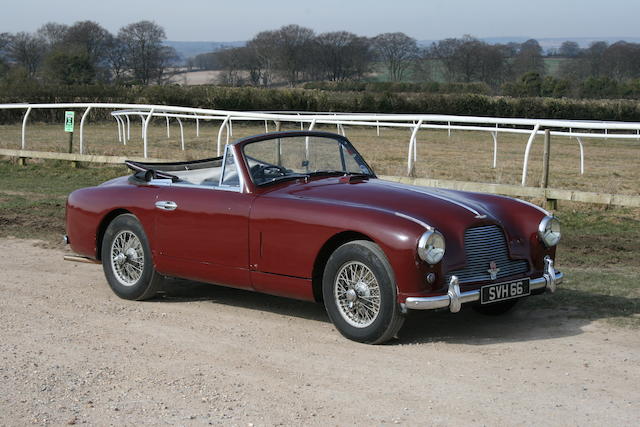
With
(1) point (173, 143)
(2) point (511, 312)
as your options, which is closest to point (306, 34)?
(1) point (173, 143)

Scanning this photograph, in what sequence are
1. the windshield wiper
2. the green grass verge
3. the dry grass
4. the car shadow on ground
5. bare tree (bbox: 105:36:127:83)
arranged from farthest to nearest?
1. bare tree (bbox: 105:36:127:83)
2. the dry grass
3. the green grass verge
4. the windshield wiper
5. the car shadow on ground

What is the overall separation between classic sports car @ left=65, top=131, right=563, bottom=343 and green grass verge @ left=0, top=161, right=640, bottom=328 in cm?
82

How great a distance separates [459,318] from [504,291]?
35.8 inches

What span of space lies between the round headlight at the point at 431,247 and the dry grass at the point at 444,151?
839 cm

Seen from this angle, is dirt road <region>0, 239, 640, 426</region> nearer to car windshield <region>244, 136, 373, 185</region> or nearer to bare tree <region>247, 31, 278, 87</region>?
car windshield <region>244, 136, 373, 185</region>

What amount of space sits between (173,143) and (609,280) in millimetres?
18494

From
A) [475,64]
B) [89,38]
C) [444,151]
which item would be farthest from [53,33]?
[444,151]

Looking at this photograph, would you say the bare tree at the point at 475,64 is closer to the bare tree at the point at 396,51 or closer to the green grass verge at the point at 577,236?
the bare tree at the point at 396,51

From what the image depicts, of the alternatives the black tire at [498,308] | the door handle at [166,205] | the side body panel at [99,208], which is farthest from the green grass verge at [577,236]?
the door handle at [166,205]

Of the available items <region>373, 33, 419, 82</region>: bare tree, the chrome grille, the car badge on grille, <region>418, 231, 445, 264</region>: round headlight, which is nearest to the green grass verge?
the chrome grille

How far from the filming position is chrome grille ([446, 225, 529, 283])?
6.61m

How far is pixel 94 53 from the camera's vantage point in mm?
76625

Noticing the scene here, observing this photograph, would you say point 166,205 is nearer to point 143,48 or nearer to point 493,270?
point 493,270

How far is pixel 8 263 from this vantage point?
9664 mm
